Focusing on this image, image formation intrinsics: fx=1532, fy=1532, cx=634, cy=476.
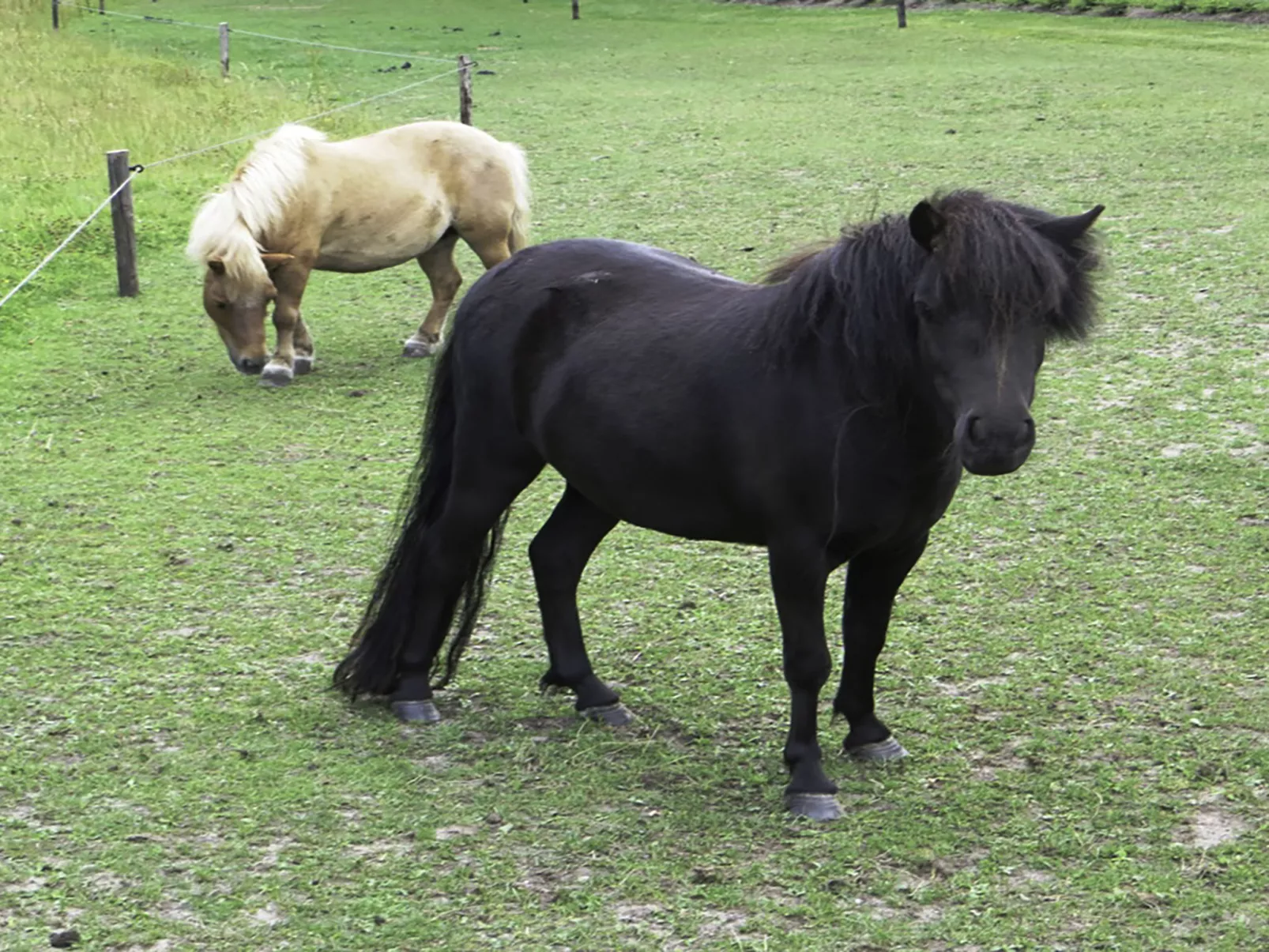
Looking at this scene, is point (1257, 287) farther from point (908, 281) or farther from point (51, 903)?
point (51, 903)

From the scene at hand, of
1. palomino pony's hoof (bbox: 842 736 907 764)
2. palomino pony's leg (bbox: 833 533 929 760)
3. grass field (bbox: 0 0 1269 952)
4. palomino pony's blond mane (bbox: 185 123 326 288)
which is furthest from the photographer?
palomino pony's blond mane (bbox: 185 123 326 288)

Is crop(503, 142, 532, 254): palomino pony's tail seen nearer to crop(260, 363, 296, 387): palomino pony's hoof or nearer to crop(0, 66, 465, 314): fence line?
crop(0, 66, 465, 314): fence line

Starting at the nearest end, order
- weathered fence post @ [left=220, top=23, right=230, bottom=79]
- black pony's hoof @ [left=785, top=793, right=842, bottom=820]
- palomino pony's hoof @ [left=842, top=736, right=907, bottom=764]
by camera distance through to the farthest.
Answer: black pony's hoof @ [left=785, top=793, right=842, bottom=820] → palomino pony's hoof @ [left=842, top=736, right=907, bottom=764] → weathered fence post @ [left=220, top=23, right=230, bottom=79]

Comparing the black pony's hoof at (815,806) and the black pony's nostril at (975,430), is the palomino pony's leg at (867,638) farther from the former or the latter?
the black pony's nostril at (975,430)

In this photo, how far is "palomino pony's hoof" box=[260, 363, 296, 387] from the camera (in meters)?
8.63

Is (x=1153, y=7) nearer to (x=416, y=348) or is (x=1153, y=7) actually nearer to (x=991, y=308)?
(x=416, y=348)

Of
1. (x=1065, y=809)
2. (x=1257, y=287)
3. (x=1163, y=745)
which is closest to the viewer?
(x=1065, y=809)

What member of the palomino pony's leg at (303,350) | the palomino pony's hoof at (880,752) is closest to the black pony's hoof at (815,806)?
the palomino pony's hoof at (880,752)

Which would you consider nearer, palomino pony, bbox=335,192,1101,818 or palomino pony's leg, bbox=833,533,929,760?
palomino pony, bbox=335,192,1101,818

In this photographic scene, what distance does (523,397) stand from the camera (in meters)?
4.35

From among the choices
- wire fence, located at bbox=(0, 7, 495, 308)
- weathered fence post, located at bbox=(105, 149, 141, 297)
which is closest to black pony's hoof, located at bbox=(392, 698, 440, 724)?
wire fence, located at bbox=(0, 7, 495, 308)

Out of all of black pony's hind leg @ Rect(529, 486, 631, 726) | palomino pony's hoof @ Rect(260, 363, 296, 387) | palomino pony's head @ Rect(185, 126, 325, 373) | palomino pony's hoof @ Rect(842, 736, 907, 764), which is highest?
palomino pony's head @ Rect(185, 126, 325, 373)

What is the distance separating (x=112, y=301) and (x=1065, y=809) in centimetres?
851

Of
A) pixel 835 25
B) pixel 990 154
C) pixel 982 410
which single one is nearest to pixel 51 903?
pixel 982 410
